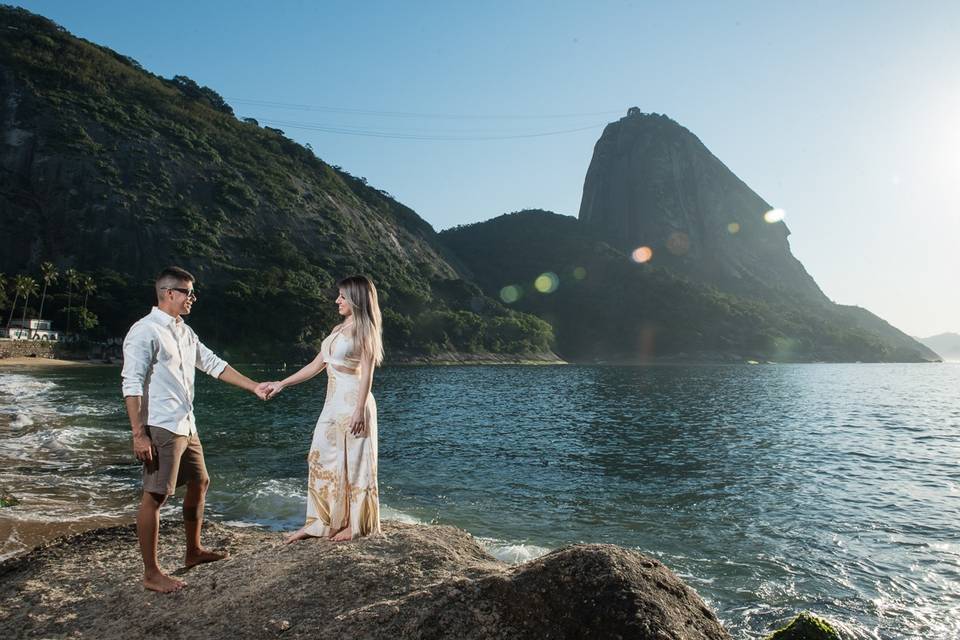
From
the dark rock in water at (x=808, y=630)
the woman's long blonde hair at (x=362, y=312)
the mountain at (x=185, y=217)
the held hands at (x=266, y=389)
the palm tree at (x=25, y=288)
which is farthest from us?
the mountain at (x=185, y=217)

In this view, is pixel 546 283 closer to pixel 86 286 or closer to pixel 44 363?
pixel 86 286

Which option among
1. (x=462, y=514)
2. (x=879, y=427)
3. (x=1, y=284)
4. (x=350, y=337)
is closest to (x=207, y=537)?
(x=350, y=337)

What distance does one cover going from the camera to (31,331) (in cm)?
6950

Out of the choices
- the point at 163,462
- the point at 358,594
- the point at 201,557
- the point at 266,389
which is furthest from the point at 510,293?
the point at 358,594

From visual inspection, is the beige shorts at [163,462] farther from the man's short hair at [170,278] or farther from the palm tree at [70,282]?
the palm tree at [70,282]

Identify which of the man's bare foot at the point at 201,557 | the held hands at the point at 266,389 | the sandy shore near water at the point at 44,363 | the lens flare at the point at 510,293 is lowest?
the sandy shore near water at the point at 44,363

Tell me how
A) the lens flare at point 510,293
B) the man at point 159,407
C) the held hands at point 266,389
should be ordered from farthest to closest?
1. the lens flare at point 510,293
2. the held hands at point 266,389
3. the man at point 159,407

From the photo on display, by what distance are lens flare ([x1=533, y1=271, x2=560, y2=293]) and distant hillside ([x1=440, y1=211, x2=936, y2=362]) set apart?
30cm

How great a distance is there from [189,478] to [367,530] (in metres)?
1.76

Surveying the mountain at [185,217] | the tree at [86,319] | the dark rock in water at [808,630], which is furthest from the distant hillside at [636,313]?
the dark rock in water at [808,630]

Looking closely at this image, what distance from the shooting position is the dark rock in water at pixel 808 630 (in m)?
3.73

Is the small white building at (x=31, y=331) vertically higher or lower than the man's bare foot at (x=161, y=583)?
higher

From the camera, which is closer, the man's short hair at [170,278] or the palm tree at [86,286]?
the man's short hair at [170,278]

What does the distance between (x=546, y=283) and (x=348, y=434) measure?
171862 mm
